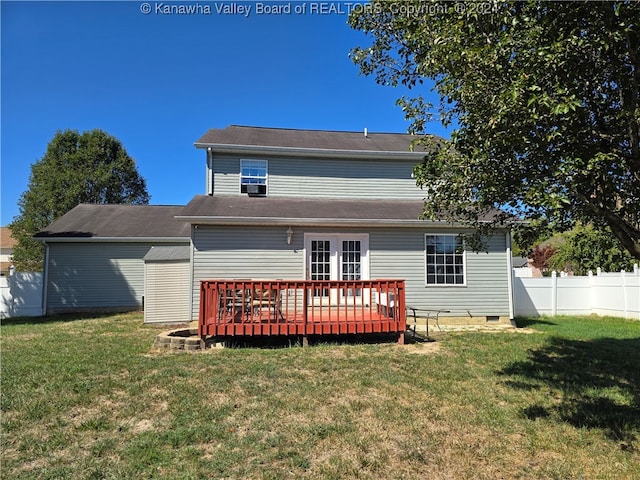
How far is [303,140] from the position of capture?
1396 centimetres

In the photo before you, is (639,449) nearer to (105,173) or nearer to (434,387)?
(434,387)

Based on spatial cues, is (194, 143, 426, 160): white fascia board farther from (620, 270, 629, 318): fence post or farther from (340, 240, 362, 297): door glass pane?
(620, 270, 629, 318): fence post

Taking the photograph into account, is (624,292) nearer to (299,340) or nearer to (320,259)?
(320,259)

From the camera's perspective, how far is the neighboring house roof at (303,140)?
40.8 ft

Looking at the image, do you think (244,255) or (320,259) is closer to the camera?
(244,255)

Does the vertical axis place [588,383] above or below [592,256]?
below

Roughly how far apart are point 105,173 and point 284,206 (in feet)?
86.1

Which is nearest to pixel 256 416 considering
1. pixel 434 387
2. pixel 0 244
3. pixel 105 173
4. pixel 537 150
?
pixel 434 387

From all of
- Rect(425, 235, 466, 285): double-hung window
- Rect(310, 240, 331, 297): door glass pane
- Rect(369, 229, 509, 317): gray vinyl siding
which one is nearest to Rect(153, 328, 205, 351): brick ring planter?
Rect(310, 240, 331, 297): door glass pane

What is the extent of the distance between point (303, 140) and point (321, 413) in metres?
11.0

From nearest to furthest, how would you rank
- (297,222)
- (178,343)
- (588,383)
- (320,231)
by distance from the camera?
(588,383) → (178,343) → (297,222) → (320,231)

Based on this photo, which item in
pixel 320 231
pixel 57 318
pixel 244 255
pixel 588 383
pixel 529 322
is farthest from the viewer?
pixel 57 318

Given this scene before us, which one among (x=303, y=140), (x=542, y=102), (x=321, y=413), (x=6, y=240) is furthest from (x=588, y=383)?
(x=6, y=240)

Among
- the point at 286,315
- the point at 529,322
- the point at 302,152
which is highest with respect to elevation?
the point at 302,152
